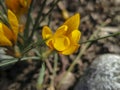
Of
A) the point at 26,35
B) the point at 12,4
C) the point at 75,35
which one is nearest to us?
the point at 75,35

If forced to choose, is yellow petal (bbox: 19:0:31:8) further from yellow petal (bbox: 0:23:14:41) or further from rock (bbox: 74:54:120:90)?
rock (bbox: 74:54:120:90)

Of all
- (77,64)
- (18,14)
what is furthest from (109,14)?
(18,14)

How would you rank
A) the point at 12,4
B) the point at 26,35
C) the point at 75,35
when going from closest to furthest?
the point at 75,35, the point at 12,4, the point at 26,35

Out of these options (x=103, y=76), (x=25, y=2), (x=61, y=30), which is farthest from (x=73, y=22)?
(x=103, y=76)

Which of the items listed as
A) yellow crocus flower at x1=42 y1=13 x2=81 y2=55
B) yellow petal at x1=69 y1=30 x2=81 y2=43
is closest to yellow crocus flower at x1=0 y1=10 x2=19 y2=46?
yellow crocus flower at x1=42 y1=13 x2=81 y2=55

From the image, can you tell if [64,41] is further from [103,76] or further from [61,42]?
[103,76]

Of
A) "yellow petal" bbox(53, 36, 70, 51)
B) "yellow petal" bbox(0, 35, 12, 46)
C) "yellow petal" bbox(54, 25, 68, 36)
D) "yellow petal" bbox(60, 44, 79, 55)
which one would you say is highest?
"yellow petal" bbox(0, 35, 12, 46)
